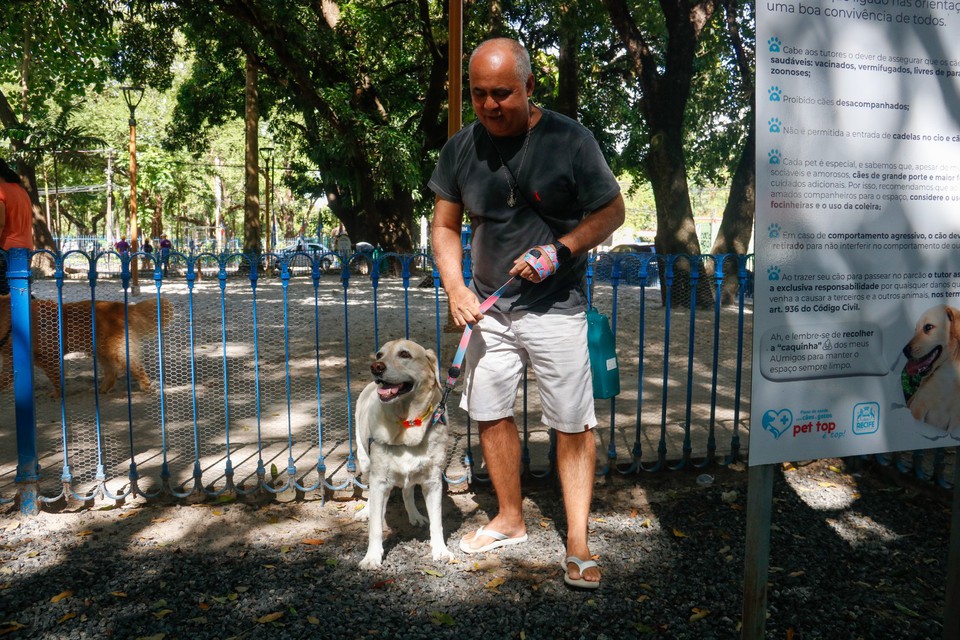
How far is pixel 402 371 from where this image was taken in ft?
10.3

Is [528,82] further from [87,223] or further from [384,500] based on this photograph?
[87,223]

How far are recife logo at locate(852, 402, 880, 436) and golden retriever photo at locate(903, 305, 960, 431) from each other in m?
0.12

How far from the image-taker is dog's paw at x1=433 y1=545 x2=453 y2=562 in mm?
3352

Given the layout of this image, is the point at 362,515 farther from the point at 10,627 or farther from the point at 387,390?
the point at 10,627

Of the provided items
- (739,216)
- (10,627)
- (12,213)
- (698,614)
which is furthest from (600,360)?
(739,216)

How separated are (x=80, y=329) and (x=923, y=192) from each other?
5.95 metres

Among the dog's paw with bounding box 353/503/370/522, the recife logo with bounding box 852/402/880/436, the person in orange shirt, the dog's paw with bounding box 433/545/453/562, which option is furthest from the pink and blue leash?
the person in orange shirt

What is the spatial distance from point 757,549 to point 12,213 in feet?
18.7

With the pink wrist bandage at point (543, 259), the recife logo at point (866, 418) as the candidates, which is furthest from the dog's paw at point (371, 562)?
the recife logo at point (866, 418)

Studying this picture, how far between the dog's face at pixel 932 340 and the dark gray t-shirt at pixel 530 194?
123 centimetres

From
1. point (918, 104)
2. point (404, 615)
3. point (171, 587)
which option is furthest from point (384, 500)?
point (918, 104)

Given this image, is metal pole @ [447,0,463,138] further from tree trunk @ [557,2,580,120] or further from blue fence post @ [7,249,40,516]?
blue fence post @ [7,249,40,516]

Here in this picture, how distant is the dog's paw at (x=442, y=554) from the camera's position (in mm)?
3352

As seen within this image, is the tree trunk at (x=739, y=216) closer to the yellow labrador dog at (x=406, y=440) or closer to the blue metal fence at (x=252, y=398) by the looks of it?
the blue metal fence at (x=252, y=398)
